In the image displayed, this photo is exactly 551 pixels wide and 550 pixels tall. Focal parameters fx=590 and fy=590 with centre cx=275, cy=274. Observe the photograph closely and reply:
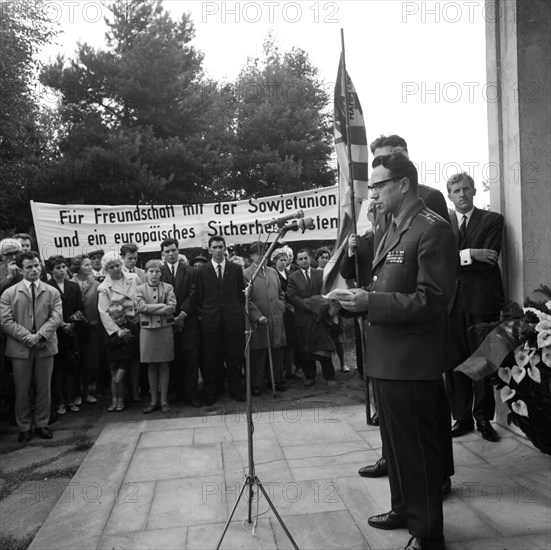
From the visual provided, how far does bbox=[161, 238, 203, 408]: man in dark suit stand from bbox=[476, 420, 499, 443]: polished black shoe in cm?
330

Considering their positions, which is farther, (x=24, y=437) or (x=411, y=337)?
(x=24, y=437)

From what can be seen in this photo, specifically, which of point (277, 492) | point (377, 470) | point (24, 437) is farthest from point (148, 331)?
point (377, 470)

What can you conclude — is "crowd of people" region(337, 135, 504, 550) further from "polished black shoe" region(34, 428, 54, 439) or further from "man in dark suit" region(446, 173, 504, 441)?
"polished black shoe" region(34, 428, 54, 439)

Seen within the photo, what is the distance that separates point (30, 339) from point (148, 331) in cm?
140

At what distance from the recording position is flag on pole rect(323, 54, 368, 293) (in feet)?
15.8

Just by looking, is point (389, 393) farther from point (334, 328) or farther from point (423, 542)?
point (334, 328)

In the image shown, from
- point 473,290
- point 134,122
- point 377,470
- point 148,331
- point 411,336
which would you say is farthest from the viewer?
point 134,122

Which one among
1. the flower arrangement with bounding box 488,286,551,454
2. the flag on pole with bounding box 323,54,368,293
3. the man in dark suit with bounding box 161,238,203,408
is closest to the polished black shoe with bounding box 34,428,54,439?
the man in dark suit with bounding box 161,238,203,408

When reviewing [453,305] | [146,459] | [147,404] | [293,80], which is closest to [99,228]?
[147,404]

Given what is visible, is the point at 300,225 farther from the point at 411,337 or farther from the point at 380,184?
the point at 411,337

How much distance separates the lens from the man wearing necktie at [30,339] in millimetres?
5734

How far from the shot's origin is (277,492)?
391cm

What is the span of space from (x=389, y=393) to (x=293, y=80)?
1066 inches

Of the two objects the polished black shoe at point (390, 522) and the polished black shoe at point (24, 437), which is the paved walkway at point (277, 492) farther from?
the polished black shoe at point (24, 437)
